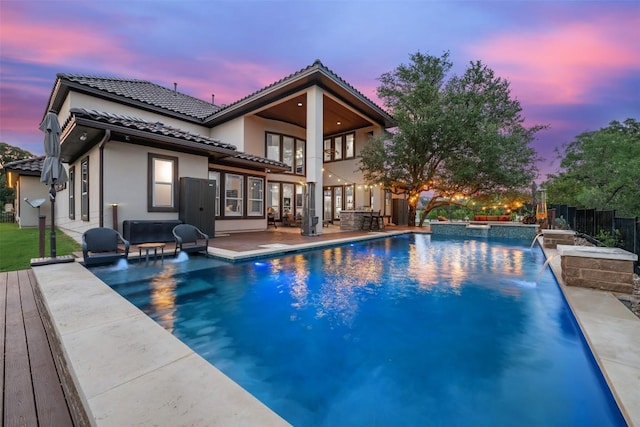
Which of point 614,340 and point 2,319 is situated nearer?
point 614,340

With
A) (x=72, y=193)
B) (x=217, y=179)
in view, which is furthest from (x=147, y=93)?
(x=217, y=179)

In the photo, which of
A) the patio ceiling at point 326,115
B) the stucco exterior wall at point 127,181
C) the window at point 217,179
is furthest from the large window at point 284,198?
the stucco exterior wall at point 127,181

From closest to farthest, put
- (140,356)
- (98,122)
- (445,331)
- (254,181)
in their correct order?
(140,356), (445,331), (98,122), (254,181)

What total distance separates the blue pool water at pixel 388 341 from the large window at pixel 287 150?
33.8 ft

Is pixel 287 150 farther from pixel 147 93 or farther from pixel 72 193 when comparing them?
pixel 72 193

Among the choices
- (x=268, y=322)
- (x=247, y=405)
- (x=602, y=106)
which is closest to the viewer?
(x=247, y=405)

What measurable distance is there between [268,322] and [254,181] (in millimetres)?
9560

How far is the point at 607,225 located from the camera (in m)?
6.29

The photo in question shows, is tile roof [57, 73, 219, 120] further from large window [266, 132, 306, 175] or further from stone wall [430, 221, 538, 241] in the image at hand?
stone wall [430, 221, 538, 241]

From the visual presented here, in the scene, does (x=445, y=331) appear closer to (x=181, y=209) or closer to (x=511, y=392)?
(x=511, y=392)

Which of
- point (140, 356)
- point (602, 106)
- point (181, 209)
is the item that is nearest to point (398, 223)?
point (181, 209)

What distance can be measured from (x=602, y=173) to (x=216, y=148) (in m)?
23.7

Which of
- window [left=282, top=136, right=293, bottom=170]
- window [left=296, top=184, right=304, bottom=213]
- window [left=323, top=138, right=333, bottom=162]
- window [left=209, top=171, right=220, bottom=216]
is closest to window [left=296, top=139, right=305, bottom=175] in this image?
window [left=282, top=136, right=293, bottom=170]

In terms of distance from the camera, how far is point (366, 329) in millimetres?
2982
